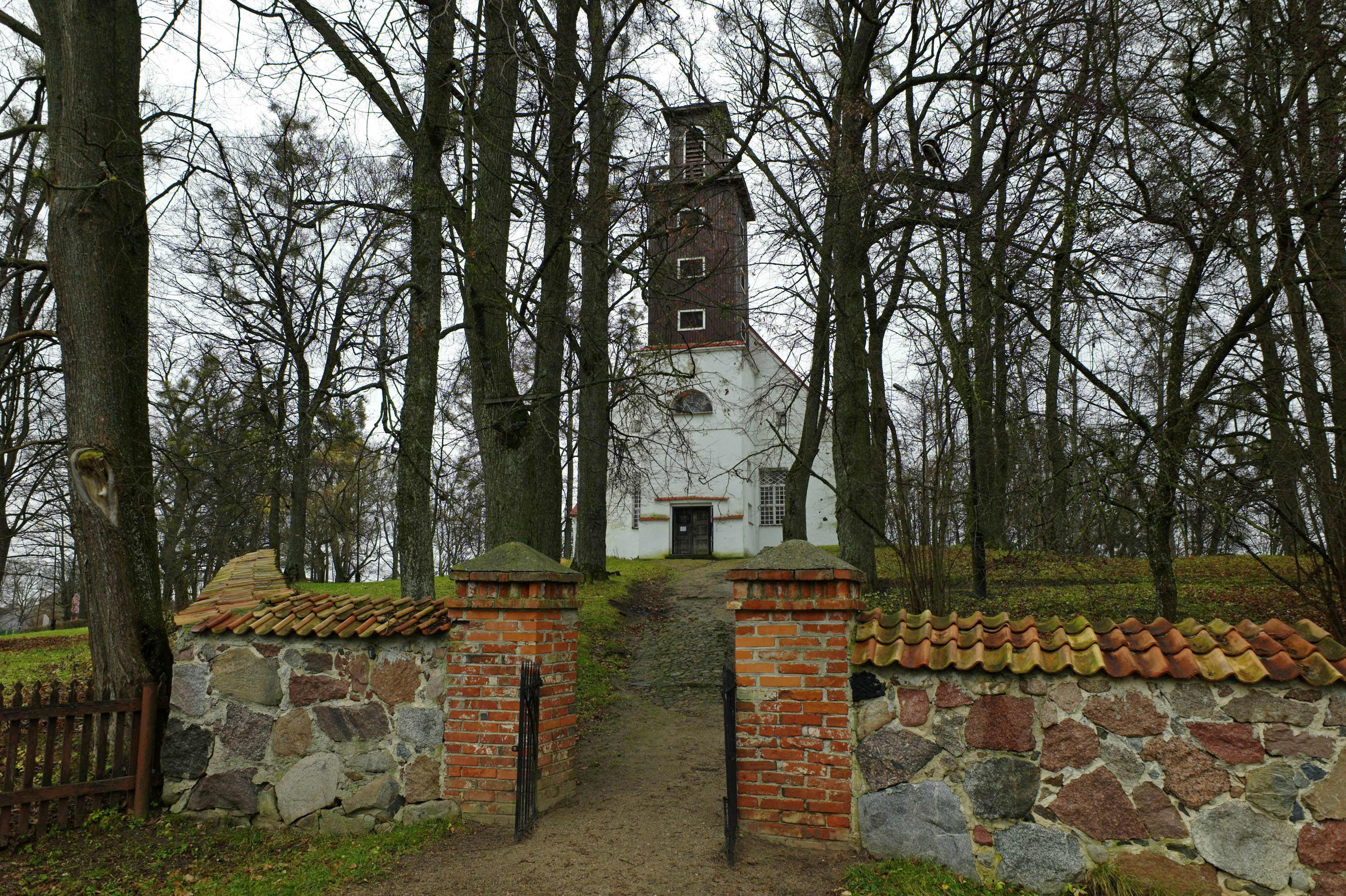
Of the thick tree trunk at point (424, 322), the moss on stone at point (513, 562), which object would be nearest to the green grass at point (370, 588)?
the thick tree trunk at point (424, 322)

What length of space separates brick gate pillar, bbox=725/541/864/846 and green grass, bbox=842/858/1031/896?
29 cm

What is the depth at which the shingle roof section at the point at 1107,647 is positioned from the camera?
13.3 feet

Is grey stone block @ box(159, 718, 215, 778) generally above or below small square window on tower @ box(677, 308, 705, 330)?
below

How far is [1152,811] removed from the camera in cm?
414

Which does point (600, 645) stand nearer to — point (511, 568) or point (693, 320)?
point (511, 568)

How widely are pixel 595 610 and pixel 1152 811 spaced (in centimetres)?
1026

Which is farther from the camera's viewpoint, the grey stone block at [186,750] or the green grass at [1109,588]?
the green grass at [1109,588]

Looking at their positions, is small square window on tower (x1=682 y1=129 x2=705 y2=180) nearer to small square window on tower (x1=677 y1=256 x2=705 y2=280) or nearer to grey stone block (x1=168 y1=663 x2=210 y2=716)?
small square window on tower (x1=677 y1=256 x2=705 y2=280)

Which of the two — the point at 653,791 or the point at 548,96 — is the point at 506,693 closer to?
the point at 653,791

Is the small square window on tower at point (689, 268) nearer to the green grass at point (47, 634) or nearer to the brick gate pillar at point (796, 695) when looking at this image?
the brick gate pillar at point (796, 695)

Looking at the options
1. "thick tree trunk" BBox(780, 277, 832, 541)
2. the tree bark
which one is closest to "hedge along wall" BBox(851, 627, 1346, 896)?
"thick tree trunk" BBox(780, 277, 832, 541)

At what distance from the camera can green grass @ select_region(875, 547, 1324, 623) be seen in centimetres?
1081

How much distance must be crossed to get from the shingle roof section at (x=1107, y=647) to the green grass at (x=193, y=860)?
313 cm

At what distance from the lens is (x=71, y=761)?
5566mm
